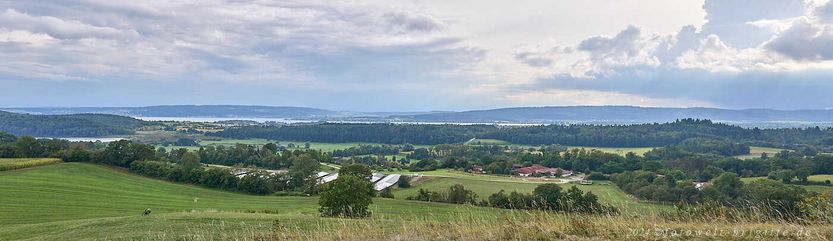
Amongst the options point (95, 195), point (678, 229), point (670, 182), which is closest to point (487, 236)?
point (678, 229)

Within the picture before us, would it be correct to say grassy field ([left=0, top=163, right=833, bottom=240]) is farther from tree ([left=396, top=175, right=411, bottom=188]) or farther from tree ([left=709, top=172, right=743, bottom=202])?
tree ([left=709, top=172, right=743, bottom=202])

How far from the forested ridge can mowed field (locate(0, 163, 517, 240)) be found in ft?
345

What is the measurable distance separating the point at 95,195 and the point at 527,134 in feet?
449

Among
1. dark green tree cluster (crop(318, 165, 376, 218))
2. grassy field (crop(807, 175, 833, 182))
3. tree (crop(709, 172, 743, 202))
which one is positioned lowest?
tree (crop(709, 172, 743, 202))

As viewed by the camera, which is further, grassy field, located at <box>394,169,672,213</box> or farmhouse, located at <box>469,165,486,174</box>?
farmhouse, located at <box>469,165,486,174</box>

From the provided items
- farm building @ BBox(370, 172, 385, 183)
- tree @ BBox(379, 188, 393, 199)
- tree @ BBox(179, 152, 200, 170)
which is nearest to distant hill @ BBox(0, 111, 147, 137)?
tree @ BBox(179, 152, 200, 170)

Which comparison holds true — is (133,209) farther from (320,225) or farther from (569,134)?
(569,134)

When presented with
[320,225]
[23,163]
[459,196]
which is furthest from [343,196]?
[23,163]

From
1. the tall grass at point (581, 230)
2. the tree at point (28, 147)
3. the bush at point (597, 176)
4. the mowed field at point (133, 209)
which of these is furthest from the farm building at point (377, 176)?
the tall grass at point (581, 230)

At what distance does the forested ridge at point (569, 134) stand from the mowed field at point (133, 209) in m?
105

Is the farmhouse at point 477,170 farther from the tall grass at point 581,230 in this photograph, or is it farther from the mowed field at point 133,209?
the tall grass at point 581,230

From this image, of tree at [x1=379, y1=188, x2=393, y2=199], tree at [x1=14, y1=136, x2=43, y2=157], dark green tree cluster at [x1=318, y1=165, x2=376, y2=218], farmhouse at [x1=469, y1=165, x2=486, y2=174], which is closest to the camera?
dark green tree cluster at [x1=318, y1=165, x2=376, y2=218]

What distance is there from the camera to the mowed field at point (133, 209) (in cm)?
1561

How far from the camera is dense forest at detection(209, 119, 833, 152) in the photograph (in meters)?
143
